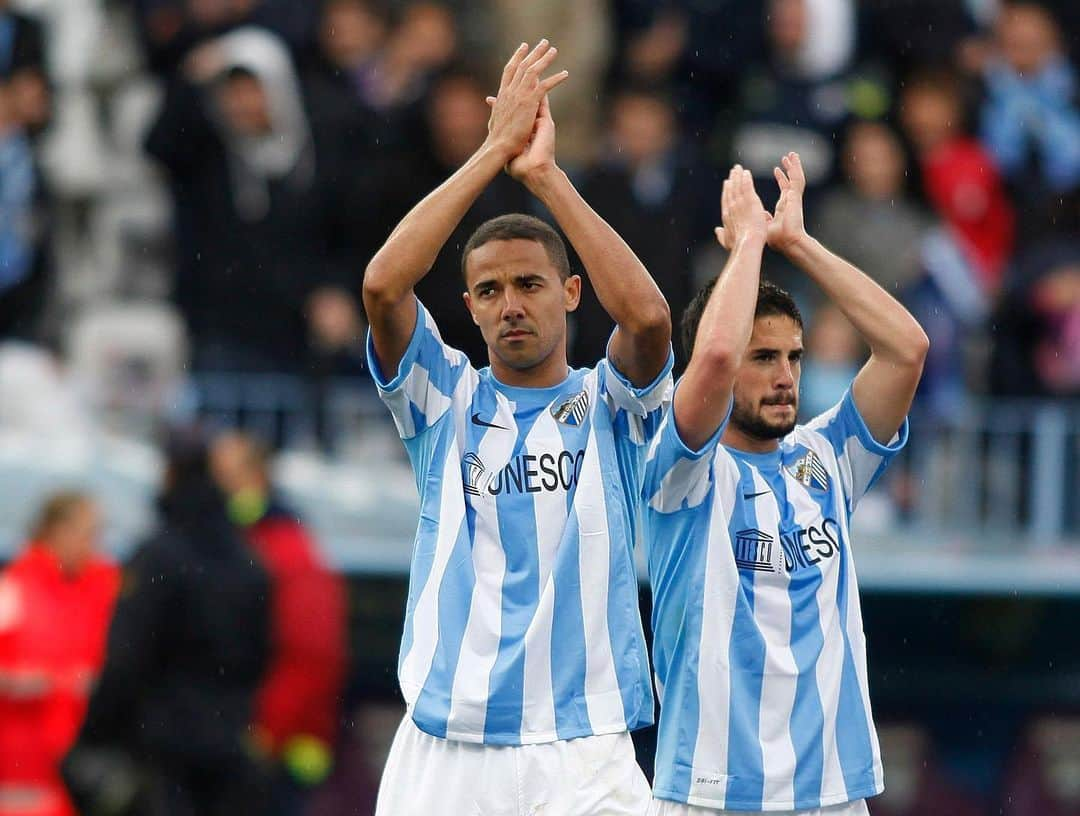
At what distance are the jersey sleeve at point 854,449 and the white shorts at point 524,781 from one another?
1176mm

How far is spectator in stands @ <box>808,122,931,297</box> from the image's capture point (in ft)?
40.0

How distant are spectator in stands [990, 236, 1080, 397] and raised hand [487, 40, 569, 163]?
261 inches

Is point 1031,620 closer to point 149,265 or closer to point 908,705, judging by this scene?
point 908,705

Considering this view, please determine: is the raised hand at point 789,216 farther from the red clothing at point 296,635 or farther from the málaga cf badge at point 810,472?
the red clothing at point 296,635

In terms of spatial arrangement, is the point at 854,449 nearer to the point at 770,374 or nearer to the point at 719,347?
the point at 770,374

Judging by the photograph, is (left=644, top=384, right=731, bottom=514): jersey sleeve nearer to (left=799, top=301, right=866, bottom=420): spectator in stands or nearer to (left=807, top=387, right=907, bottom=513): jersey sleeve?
(left=807, top=387, right=907, bottom=513): jersey sleeve

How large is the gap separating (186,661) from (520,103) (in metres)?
4.99

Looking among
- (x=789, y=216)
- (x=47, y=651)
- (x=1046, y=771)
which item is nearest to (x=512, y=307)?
(x=789, y=216)

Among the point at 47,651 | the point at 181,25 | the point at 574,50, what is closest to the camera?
the point at 47,651

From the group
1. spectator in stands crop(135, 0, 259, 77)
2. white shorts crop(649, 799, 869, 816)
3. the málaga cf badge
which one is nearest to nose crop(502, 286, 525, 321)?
the málaga cf badge

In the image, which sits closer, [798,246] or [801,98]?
[798,246]

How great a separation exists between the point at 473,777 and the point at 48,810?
549cm

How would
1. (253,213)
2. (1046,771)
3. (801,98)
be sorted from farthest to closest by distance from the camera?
(1046,771) → (801,98) → (253,213)

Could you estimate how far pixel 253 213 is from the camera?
12523 mm
